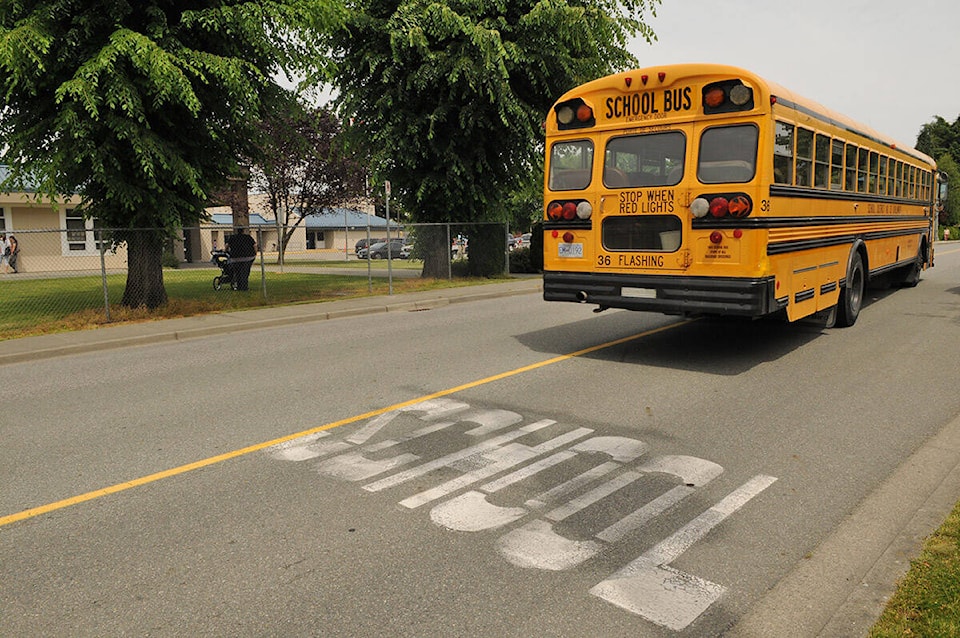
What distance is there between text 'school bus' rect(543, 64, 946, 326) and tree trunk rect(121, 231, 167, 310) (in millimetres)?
8931

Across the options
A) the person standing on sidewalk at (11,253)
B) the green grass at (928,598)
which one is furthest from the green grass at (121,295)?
the green grass at (928,598)

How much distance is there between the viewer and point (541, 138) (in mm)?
20906

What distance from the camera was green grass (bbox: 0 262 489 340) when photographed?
13.2m

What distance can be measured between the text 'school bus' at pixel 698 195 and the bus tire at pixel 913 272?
688 centimetres

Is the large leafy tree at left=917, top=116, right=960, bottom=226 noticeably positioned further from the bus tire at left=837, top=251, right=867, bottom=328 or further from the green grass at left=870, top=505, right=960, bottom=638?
the green grass at left=870, top=505, right=960, bottom=638

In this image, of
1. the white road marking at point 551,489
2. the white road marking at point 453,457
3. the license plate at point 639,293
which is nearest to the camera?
the white road marking at point 551,489

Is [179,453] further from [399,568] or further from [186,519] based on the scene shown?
[399,568]

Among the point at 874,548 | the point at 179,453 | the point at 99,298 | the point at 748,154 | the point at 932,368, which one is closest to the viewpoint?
the point at 874,548

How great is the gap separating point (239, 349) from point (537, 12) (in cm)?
1210

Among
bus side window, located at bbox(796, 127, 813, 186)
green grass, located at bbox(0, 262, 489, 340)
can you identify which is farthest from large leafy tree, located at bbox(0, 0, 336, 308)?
bus side window, located at bbox(796, 127, 813, 186)

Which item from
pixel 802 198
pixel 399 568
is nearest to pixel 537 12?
pixel 802 198

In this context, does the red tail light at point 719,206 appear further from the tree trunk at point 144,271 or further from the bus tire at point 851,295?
the tree trunk at point 144,271

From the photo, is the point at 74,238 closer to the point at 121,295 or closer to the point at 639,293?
the point at 121,295

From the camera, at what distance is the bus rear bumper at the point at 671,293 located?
748cm
